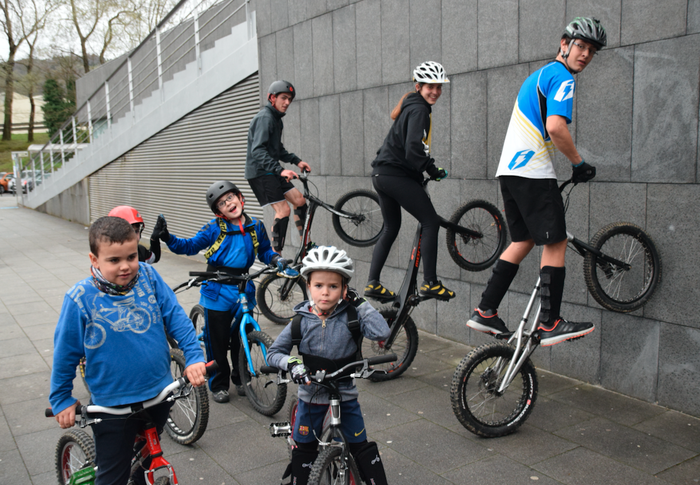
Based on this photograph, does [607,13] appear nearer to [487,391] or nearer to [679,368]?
[679,368]

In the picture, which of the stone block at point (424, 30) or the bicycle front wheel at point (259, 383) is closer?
the bicycle front wheel at point (259, 383)

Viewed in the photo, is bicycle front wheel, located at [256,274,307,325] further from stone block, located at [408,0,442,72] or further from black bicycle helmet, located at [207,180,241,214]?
stone block, located at [408,0,442,72]

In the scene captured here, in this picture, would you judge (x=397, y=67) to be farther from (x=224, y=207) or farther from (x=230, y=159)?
(x=230, y=159)

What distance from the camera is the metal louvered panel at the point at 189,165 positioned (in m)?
10.3

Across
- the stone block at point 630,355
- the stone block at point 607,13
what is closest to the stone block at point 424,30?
the stone block at point 607,13

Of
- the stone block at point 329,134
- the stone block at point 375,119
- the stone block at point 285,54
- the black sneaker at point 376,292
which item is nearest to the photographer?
the black sneaker at point 376,292

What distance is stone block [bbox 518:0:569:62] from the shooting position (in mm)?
4996

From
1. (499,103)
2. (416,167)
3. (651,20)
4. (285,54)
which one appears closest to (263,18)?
(285,54)

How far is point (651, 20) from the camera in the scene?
4363 mm

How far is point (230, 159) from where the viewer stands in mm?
10695

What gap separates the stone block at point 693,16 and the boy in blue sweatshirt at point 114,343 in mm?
3828

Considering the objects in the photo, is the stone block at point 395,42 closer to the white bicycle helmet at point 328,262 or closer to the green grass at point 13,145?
the white bicycle helmet at point 328,262

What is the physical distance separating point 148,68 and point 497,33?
552 inches

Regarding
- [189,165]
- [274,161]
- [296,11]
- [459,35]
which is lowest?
[274,161]
